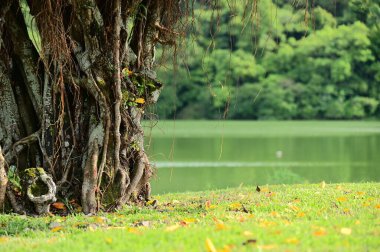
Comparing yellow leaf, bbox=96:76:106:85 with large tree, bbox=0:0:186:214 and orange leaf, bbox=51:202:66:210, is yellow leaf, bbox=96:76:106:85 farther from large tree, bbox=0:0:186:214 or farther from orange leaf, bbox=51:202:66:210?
orange leaf, bbox=51:202:66:210

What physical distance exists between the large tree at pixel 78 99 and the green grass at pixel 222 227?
0.42 m

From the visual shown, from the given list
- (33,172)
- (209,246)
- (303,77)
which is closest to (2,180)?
(33,172)

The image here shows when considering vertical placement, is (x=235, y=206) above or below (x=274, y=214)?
below

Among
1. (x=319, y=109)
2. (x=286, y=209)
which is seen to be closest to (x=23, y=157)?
(x=286, y=209)

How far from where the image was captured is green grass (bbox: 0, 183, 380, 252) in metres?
4.09

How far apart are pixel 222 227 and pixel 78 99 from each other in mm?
2667

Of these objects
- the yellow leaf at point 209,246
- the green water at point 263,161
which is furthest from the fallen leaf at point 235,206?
the green water at point 263,161

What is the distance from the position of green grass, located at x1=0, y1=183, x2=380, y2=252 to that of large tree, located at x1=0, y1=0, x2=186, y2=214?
42cm

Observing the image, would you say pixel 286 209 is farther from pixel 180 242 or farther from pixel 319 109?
pixel 319 109

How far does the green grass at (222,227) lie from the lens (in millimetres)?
4094

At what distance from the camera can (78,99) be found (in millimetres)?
6660

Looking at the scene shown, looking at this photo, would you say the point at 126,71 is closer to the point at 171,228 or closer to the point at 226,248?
the point at 171,228

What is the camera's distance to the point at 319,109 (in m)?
54.6

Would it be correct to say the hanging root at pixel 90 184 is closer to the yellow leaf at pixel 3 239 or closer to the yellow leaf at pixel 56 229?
the yellow leaf at pixel 56 229
